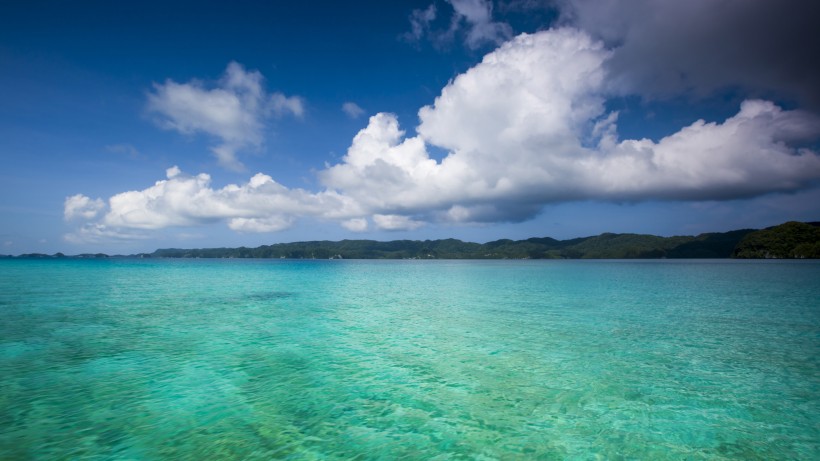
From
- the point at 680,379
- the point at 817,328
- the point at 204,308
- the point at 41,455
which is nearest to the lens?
the point at 41,455

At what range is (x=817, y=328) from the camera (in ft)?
70.0

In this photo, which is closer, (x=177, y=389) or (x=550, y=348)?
(x=177, y=389)

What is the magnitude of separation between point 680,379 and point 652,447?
6.16 metres

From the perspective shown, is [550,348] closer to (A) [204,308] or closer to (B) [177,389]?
(B) [177,389]

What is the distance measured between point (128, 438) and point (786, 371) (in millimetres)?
21909

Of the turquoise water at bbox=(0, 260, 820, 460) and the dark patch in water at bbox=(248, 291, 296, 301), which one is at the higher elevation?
the turquoise water at bbox=(0, 260, 820, 460)

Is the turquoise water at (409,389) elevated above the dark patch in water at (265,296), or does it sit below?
above

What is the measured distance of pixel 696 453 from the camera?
315 inches

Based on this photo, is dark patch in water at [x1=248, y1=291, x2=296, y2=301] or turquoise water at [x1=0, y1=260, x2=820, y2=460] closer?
turquoise water at [x1=0, y1=260, x2=820, y2=460]

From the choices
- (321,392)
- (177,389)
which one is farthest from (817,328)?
(177,389)

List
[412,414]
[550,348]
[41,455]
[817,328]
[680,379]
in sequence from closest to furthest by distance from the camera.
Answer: [41,455] < [412,414] < [680,379] < [550,348] < [817,328]

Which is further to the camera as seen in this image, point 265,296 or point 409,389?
point 265,296

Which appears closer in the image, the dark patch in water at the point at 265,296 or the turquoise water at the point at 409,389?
the turquoise water at the point at 409,389

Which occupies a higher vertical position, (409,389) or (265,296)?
(409,389)
